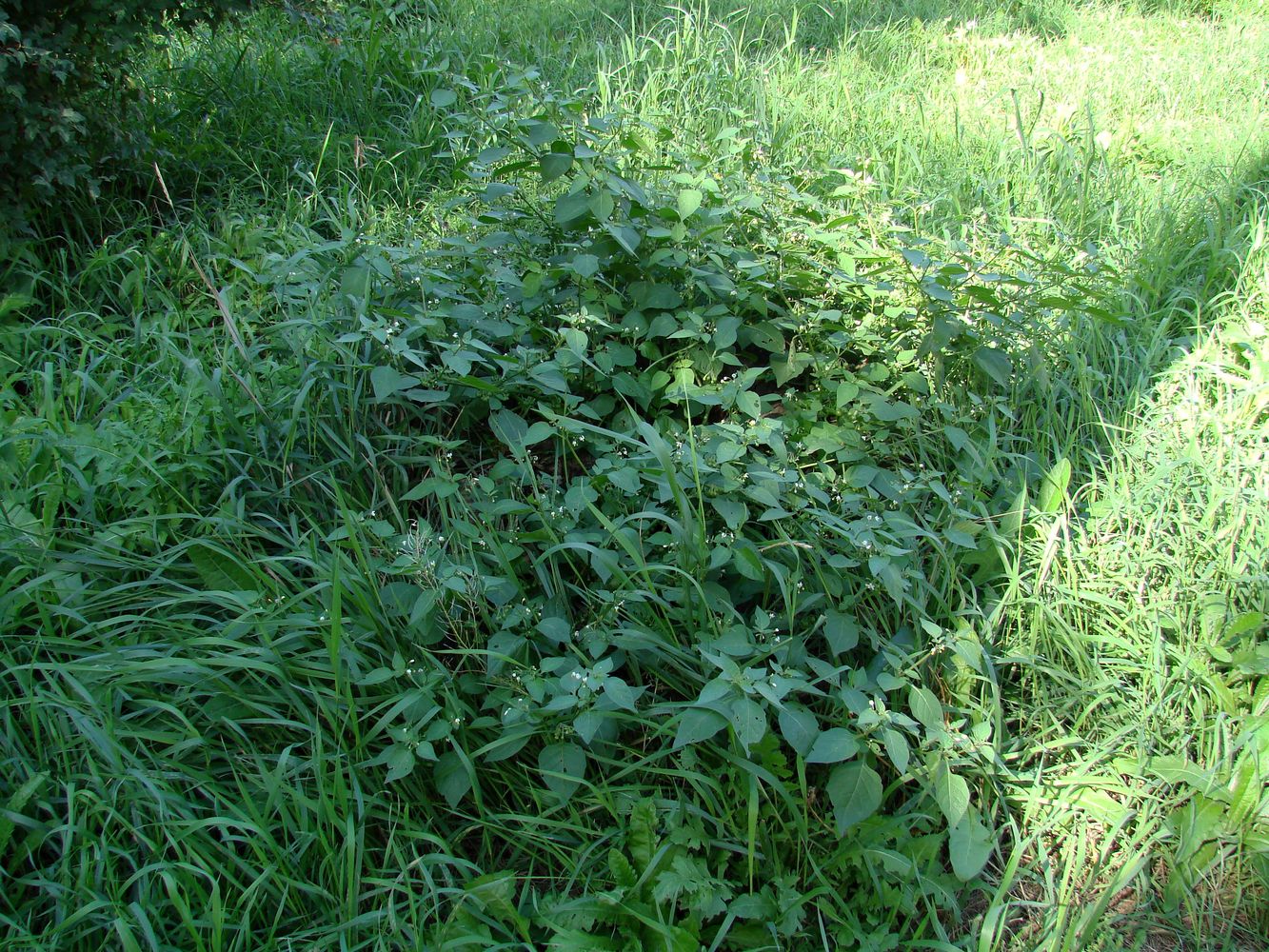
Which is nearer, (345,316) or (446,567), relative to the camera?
(446,567)

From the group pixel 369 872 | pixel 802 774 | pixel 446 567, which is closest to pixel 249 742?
pixel 369 872

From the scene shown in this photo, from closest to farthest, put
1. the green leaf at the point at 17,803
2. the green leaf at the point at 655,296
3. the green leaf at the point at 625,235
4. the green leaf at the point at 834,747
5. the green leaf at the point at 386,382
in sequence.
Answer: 1. the green leaf at the point at 17,803
2. the green leaf at the point at 834,747
3. the green leaf at the point at 386,382
4. the green leaf at the point at 625,235
5. the green leaf at the point at 655,296

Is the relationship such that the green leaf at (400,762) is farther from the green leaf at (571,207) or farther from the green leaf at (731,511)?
the green leaf at (571,207)

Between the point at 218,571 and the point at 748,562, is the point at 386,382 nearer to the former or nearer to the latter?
the point at 218,571

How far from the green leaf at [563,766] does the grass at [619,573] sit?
0.02 m

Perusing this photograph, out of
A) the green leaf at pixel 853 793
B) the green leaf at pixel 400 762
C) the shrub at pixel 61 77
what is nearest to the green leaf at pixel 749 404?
the green leaf at pixel 853 793

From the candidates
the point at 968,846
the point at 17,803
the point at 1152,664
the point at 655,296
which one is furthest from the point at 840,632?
the point at 17,803

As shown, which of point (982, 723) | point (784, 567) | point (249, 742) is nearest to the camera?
point (249, 742)

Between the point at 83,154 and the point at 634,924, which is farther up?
the point at 83,154

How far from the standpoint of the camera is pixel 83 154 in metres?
2.96

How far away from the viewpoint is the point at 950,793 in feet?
6.03

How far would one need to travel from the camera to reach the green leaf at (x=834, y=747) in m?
1.78

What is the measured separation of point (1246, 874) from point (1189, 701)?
0.39m

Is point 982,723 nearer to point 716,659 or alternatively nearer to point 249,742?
point 716,659
